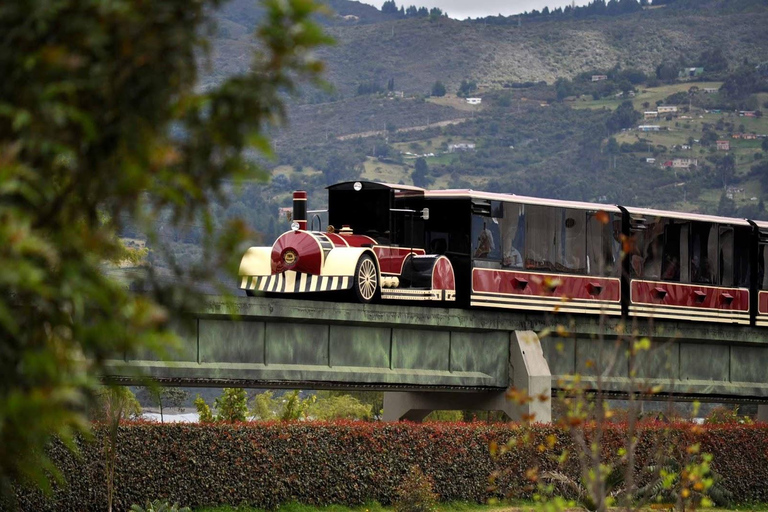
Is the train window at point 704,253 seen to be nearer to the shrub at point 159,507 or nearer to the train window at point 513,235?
the train window at point 513,235

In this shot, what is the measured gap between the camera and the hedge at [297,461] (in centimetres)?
2075

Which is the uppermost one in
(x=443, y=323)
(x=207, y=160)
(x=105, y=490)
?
(x=207, y=160)

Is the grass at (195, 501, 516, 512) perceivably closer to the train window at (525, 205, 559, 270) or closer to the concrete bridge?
the concrete bridge

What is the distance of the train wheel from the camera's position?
23406 millimetres

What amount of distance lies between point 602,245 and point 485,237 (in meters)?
3.23

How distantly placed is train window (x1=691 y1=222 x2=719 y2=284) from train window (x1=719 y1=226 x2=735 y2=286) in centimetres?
21

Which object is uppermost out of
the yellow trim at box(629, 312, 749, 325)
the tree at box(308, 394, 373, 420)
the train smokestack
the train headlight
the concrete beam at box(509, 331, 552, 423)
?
the train smokestack

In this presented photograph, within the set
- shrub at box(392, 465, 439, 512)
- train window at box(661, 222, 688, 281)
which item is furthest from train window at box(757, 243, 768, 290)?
shrub at box(392, 465, 439, 512)

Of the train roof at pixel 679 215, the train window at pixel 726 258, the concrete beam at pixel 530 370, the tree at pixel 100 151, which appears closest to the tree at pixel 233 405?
the concrete beam at pixel 530 370

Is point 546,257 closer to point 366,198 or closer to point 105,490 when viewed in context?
point 366,198

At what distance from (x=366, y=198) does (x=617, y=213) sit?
581 cm

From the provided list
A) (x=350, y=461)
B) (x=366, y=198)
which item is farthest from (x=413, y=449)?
(x=366, y=198)

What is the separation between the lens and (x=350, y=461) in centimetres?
2281

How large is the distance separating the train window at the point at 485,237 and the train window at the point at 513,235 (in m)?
0.16
